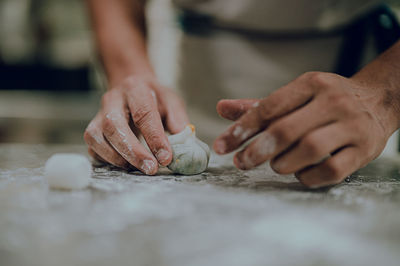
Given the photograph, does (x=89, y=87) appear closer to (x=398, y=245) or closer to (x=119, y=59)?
(x=119, y=59)

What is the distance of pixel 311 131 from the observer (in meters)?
0.64

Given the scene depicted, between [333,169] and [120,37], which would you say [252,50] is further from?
[333,169]

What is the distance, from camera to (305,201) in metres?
0.64

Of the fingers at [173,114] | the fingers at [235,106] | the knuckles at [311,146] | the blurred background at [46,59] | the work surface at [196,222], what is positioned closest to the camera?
the work surface at [196,222]

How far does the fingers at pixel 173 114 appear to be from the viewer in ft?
3.14

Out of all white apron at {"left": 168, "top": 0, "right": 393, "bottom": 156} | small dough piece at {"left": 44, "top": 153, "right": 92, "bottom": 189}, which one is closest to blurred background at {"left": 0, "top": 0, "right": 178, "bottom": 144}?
white apron at {"left": 168, "top": 0, "right": 393, "bottom": 156}

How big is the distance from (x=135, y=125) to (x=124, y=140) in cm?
9

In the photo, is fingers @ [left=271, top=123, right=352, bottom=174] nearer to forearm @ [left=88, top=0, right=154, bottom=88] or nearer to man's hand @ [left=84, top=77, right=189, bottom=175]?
man's hand @ [left=84, top=77, right=189, bottom=175]

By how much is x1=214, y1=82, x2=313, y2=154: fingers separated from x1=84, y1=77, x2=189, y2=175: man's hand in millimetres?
194

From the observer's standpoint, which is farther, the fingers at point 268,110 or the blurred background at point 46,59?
the blurred background at point 46,59

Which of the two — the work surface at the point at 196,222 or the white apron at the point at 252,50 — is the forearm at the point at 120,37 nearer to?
the white apron at the point at 252,50

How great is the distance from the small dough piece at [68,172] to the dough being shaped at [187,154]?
0.72 feet

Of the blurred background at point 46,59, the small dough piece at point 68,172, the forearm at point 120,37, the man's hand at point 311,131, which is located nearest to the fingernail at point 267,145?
the man's hand at point 311,131

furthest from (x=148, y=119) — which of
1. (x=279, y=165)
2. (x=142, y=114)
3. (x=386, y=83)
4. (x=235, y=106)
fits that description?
(x=386, y=83)
